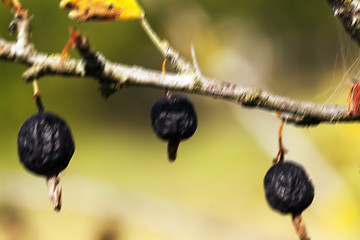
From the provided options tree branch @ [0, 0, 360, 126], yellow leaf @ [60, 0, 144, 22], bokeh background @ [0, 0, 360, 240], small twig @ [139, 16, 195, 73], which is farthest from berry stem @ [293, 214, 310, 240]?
bokeh background @ [0, 0, 360, 240]

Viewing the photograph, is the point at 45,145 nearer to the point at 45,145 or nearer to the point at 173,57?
the point at 45,145

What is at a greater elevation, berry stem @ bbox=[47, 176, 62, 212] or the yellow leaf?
the yellow leaf

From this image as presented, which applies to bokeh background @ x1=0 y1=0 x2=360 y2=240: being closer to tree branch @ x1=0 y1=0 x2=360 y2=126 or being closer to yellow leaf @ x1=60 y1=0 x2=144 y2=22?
tree branch @ x1=0 y1=0 x2=360 y2=126

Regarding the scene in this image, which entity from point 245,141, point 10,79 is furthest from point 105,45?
point 245,141

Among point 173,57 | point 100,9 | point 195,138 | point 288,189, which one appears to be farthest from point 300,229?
point 195,138

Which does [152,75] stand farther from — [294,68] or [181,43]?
[294,68]

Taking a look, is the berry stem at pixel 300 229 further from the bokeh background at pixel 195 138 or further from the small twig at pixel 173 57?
the bokeh background at pixel 195 138

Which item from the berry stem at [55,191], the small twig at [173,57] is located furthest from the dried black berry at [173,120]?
the berry stem at [55,191]
